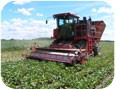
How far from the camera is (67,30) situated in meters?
Result: 8.89

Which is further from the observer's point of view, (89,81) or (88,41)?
(88,41)

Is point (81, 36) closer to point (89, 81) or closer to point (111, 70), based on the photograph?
point (111, 70)

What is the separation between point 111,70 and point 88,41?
274cm

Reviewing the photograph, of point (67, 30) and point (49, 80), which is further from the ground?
point (67, 30)

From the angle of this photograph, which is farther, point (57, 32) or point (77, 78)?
point (57, 32)

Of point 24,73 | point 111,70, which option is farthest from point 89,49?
point 24,73

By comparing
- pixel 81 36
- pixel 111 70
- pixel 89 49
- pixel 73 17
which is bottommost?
pixel 111 70

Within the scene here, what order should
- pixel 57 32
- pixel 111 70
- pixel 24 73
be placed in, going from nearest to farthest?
pixel 24 73 < pixel 111 70 < pixel 57 32

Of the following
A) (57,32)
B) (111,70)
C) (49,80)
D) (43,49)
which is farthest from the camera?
(57,32)

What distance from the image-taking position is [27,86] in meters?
4.17

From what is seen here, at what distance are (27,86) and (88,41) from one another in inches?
217

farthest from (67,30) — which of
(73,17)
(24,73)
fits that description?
(24,73)

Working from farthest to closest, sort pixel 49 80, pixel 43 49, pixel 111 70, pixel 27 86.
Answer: pixel 43 49 → pixel 111 70 → pixel 49 80 → pixel 27 86

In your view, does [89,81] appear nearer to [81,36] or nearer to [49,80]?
[49,80]
